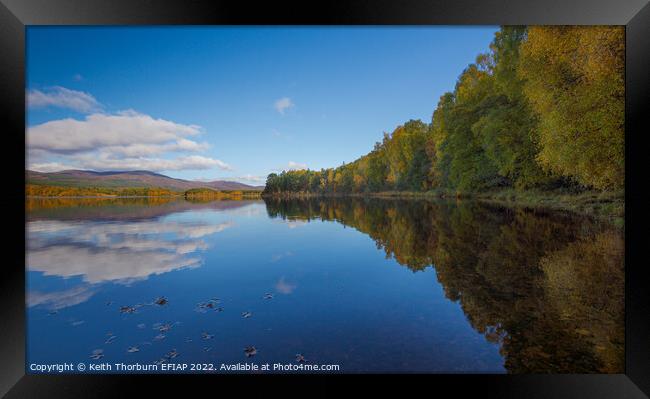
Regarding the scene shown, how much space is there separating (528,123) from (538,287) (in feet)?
67.9

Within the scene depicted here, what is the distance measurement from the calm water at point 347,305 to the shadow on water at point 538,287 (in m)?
0.03

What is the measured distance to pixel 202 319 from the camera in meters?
5.29

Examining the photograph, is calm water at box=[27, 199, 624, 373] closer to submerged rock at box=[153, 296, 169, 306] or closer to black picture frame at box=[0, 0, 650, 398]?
submerged rock at box=[153, 296, 169, 306]

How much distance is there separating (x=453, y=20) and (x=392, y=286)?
529cm

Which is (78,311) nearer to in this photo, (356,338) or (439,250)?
(356,338)

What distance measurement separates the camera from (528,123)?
2267cm

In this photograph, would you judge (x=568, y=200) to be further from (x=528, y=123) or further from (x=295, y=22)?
(x=295, y=22)

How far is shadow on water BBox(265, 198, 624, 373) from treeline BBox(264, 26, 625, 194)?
231 centimetres

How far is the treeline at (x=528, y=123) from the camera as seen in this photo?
9.79 m

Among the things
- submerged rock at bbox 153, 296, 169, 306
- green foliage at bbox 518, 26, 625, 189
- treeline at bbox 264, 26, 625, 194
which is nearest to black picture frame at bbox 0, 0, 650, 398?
treeline at bbox 264, 26, 625, 194

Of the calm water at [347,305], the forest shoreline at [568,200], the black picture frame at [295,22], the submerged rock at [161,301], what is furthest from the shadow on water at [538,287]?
the submerged rock at [161,301]

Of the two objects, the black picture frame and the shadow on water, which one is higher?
the black picture frame

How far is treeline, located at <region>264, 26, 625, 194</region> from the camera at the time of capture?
9.79 meters

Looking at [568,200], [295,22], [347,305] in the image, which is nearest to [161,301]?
[347,305]
